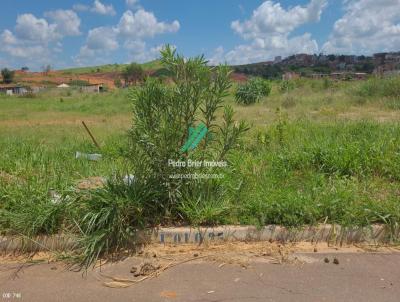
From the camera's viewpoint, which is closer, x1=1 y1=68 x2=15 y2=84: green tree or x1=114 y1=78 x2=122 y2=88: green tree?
x1=114 y1=78 x2=122 y2=88: green tree

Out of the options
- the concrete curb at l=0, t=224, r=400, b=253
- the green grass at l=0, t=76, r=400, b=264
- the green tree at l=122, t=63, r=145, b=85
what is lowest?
the concrete curb at l=0, t=224, r=400, b=253

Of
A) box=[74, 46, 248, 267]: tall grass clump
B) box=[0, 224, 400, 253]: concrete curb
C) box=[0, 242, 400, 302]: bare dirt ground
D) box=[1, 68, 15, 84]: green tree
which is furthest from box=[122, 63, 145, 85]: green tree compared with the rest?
box=[1, 68, 15, 84]: green tree

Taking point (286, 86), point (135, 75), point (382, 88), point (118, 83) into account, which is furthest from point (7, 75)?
point (135, 75)

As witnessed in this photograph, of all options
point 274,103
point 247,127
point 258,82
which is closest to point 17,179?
point 247,127

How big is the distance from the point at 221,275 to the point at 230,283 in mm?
131

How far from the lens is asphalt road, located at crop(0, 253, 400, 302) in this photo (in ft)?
8.51

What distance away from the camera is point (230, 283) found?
9.01 ft

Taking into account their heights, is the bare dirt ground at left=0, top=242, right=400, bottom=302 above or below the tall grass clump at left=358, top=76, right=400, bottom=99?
below

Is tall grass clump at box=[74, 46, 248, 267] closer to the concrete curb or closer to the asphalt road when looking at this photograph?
the concrete curb

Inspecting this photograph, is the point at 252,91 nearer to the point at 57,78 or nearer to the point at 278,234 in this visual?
the point at 278,234

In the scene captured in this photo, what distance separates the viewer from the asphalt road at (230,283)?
8.51 feet

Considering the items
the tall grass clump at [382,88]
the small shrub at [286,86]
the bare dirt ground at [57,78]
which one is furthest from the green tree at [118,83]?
the tall grass clump at [382,88]

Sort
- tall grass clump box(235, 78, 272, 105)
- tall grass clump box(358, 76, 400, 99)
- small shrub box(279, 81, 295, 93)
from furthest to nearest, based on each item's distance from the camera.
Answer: small shrub box(279, 81, 295, 93)
tall grass clump box(235, 78, 272, 105)
tall grass clump box(358, 76, 400, 99)

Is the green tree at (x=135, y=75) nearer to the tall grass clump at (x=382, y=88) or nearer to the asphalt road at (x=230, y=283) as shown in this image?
the asphalt road at (x=230, y=283)
